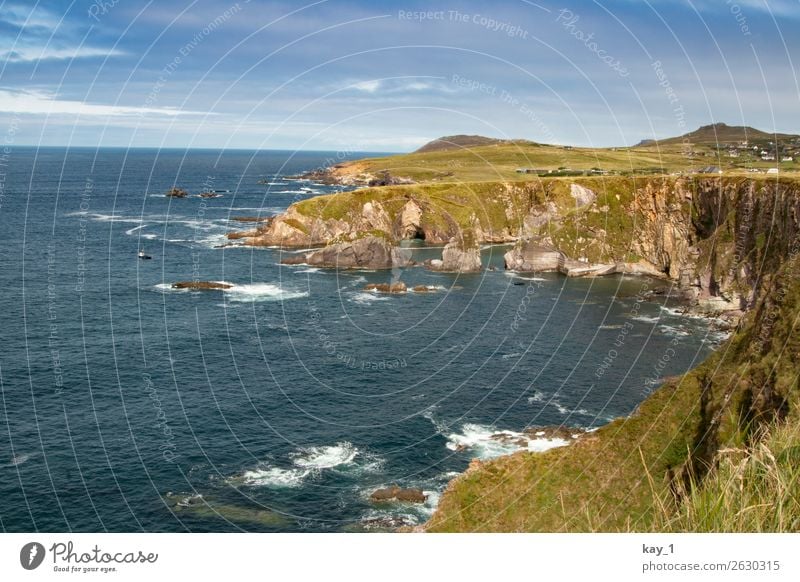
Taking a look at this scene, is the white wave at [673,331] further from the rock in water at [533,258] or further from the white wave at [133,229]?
the white wave at [133,229]

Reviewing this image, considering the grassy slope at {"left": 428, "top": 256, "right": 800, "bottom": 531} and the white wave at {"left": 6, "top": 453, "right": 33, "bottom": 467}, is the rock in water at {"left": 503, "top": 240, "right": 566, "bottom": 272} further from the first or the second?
the white wave at {"left": 6, "top": 453, "right": 33, "bottom": 467}

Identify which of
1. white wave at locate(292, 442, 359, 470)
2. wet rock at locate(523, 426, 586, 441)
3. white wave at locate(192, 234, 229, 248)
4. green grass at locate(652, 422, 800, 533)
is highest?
green grass at locate(652, 422, 800, 533)

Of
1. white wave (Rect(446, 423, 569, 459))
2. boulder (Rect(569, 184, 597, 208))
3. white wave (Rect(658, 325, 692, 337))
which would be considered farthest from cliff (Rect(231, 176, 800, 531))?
white wave (Rect(658, 325, 692, 337))

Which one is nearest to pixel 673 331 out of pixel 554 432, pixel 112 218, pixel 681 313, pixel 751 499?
pixel 681 313

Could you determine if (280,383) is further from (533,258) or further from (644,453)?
(533,258)

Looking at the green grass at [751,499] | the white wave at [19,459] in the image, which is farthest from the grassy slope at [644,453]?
the white wave at [19,459]

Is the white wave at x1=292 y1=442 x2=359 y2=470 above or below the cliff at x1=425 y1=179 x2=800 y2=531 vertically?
below

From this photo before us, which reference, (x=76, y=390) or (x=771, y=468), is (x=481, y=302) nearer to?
(x=76, y=390)

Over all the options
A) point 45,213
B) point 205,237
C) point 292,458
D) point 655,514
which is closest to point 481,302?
point 292,458
